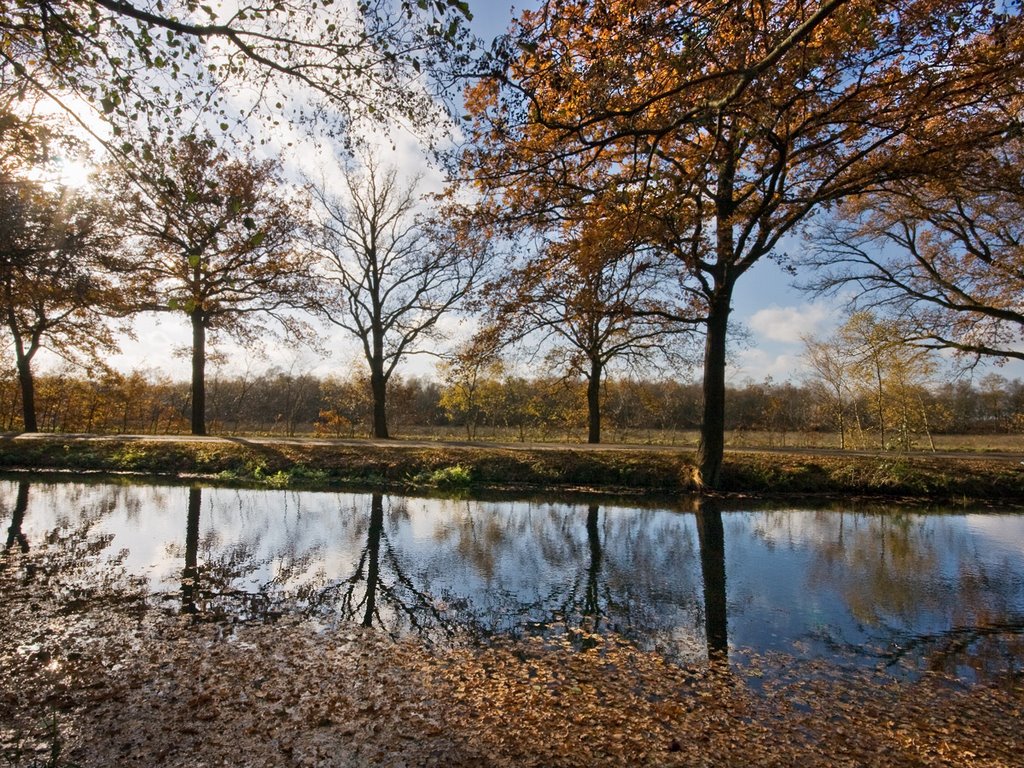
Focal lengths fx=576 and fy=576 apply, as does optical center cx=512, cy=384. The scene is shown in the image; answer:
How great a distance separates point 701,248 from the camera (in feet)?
45.6

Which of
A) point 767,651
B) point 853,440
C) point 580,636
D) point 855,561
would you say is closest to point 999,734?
point 767,651

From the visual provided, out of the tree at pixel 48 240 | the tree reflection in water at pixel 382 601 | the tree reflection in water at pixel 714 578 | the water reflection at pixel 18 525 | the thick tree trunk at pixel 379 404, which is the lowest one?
the tree reflection in water at pixel 714 578

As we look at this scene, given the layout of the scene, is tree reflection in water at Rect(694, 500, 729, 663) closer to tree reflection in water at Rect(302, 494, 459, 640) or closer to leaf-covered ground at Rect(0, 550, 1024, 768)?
leaf-covered ground at Rect(0, 550, 1024, 768)

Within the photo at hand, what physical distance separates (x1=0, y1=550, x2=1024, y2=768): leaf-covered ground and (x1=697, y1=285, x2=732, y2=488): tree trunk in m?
9.72

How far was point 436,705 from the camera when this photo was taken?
12.9ft

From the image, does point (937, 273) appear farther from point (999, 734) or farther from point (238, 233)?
point (238, 233)

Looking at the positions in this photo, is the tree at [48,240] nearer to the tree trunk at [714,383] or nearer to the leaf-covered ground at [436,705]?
the leaf-covered ground at [436,705]

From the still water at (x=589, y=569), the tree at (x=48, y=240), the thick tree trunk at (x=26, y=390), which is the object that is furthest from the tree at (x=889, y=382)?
the thick tree trunk at (x=26, y=390)

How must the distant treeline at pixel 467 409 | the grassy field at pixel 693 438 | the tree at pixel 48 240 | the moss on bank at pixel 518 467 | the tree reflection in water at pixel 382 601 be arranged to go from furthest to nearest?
the distant treeline at pixel 467 409
the grassy field at pixel 693 438
the moss on bank at pixel 518 467
the tree at pixel 48 240
the tree reflection in water at pixel 382 601

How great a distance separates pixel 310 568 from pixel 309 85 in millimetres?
5946

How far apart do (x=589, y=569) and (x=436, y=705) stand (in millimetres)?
4509

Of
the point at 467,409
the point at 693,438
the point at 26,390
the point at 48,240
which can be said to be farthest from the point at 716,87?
the point at 26,390

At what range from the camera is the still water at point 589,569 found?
568 centimetres

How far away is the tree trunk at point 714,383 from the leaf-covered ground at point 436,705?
31.9ft
